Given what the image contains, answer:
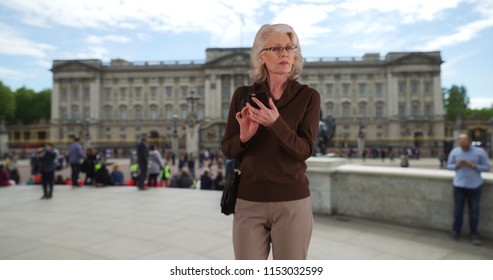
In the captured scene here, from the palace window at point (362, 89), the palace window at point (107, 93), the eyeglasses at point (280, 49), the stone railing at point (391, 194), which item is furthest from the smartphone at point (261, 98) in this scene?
the palace window at point (107, 93)

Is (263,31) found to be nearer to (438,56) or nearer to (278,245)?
(278,245)

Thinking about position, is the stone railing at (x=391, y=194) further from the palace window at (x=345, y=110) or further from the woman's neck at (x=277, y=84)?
the palace window at (x=345, y=110)

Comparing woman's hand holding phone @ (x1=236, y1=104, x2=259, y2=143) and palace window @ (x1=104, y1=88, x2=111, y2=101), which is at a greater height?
palace window @ (x1=104, y1=88, x2=111, y2=101)

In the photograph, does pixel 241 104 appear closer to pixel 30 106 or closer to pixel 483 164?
pixel 483 164

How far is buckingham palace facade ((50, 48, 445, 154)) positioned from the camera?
208ft

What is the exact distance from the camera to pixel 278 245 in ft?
6.17

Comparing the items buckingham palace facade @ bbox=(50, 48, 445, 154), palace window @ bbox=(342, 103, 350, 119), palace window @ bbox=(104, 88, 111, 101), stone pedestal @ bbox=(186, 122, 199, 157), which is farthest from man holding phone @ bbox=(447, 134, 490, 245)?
palace window @ bbox=(104, 88, 111, 101)

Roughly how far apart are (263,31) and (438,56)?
70607mm

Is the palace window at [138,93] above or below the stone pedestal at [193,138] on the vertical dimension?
above

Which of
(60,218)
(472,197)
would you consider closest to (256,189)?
(472,197)

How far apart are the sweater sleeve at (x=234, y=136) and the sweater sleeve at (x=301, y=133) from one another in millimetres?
214

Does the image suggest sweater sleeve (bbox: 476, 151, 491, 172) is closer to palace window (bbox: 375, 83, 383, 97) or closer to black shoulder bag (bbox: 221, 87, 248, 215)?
black shoulder bag (bbox: 221, 87, 248, 215)

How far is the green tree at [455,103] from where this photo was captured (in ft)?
245

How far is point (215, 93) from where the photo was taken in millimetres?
64562
